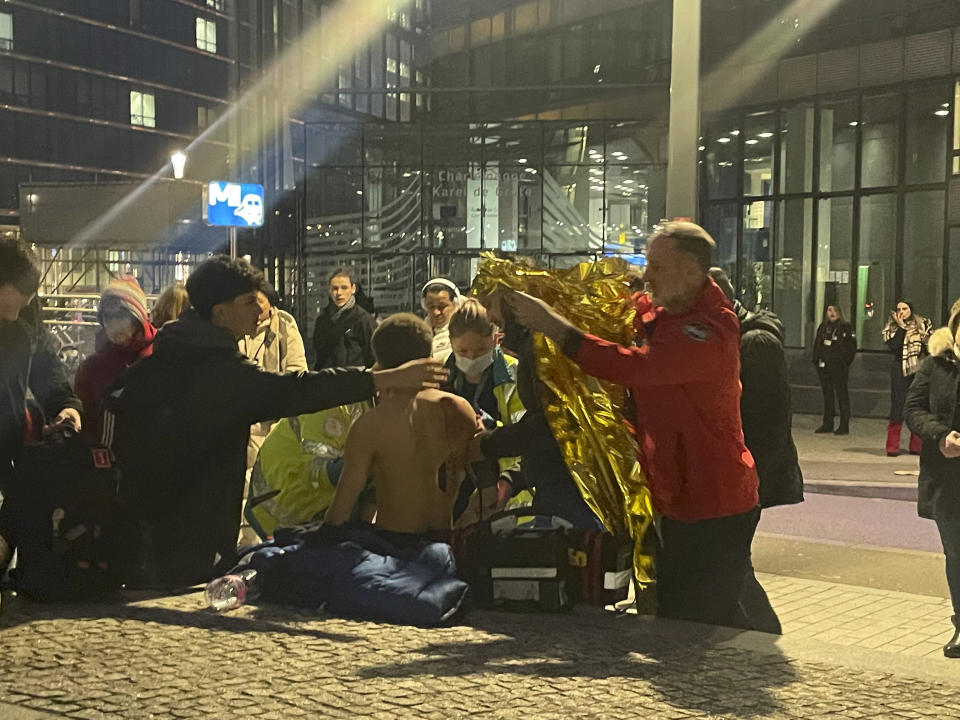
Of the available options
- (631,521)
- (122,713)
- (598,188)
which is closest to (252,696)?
(122,713)

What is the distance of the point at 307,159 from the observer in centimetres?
3161

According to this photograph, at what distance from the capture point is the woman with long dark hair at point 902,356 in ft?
52.3

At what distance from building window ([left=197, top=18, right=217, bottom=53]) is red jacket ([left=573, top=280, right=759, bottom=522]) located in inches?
3941

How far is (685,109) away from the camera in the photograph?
977 cm

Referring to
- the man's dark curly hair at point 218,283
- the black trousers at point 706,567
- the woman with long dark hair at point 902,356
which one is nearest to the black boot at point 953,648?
the black trousers at point 706,567

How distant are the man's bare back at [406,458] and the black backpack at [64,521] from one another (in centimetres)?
98

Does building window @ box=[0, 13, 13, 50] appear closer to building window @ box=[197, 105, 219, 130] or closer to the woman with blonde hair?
building window @ box=[197, 105, 219, 130]

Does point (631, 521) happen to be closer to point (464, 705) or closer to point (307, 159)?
point (464, 705)

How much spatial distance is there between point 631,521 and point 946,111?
61.0ft

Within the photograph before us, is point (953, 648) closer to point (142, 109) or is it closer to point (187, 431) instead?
point (187, 431)

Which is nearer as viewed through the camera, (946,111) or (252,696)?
(252,696)

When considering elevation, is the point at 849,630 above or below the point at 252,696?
below

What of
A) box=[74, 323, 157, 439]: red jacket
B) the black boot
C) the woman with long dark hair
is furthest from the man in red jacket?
the woman with long dark hair

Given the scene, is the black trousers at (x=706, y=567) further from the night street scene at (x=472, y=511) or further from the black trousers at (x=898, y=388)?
the black trousers at (x=898, y=388)
